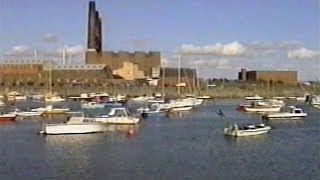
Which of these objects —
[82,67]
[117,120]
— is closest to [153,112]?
[117,120]

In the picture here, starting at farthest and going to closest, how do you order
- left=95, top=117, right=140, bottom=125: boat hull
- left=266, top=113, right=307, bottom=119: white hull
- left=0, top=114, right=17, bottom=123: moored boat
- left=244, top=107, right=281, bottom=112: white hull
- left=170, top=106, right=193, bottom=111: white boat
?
1. left=170, top=106, right=193, bottom=111: white boat
2. left=244, top=107, right=281, bottom=112: white hull
3. left=266, top=113, right=307, bottom=119: white hull
4. left=0, top=114, right=17, bottom=123: moored boat
5. left=95, top=117, right=140, bottom=125: boat hull

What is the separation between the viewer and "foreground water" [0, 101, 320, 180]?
15.1 m

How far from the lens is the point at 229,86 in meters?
83.9

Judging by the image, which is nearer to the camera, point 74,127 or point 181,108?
point 74,127

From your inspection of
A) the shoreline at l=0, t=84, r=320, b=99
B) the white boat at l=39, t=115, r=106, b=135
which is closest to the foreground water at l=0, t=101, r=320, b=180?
the white boat at l=39, t=115, r=106, b=135

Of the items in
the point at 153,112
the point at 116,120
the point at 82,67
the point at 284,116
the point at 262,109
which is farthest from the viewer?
the point at 82,67

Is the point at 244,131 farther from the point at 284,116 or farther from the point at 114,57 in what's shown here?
the point at 114,57

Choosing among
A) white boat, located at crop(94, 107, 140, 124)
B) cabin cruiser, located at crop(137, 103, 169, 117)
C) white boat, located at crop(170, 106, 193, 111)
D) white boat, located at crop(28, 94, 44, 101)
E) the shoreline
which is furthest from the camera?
the shoreline

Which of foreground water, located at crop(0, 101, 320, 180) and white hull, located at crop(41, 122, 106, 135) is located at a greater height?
white hull, located at crop(41, 122, 106, 135)

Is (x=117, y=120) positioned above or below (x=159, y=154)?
above

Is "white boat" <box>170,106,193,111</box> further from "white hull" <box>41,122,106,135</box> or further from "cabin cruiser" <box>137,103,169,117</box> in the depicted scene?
"white hull" <box>41,122,106,135</box>

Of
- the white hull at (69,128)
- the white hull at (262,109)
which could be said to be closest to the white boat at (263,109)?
the white hull at (262,109)

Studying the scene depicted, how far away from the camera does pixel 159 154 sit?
60.2 ft

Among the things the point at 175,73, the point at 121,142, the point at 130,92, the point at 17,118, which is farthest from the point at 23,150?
the point at 175,73
